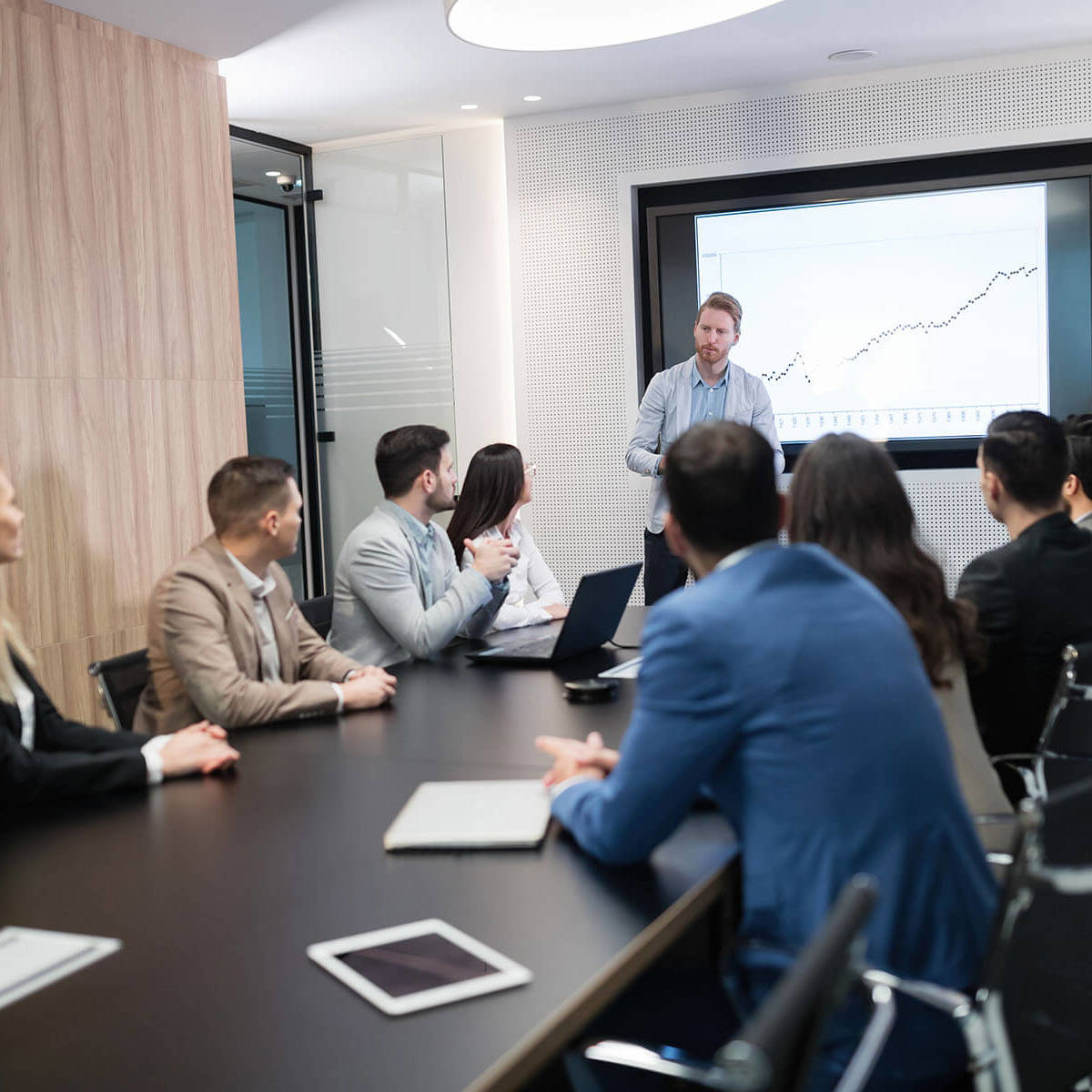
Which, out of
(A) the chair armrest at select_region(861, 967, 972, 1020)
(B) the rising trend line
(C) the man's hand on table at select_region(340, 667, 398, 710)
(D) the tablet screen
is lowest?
(A) the chair armrest at select_region(861, 967, 972, 1020)

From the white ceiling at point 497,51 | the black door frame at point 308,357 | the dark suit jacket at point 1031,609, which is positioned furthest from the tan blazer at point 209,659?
the black door frame at point 308,357

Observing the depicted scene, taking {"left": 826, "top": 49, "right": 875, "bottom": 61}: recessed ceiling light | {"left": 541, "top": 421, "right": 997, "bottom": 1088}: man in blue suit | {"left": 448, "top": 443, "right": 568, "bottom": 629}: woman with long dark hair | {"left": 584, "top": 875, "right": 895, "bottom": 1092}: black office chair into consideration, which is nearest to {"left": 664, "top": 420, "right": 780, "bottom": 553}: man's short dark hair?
{"left": 541, "top": 421, "right": 997, "bottom": 1088}: man in blue suit

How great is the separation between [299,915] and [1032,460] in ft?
6.59

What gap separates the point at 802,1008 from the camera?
880mm

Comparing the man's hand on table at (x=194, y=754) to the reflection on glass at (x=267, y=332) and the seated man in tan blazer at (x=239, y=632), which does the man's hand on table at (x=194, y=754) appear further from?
the reflection on glass at (x=267, y=332)

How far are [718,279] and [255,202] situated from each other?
2.63m

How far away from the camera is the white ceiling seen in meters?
4.77

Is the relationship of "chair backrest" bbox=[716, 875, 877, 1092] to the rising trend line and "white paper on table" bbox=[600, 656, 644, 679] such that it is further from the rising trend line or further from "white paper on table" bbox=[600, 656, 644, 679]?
the rising trend line

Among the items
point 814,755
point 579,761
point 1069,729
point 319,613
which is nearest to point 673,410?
point 319,613

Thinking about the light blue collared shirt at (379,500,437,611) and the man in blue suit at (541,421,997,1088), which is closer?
the man in blue suit at (541,421,997,1088)

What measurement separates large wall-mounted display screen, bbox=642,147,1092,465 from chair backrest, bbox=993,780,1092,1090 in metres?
4.78

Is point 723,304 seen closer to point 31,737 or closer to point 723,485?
point 31,737

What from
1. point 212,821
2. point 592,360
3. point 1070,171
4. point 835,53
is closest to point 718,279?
point 592,360

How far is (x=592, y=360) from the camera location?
6.41m
